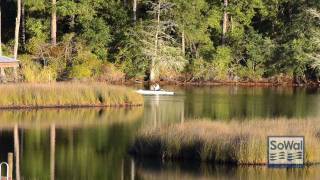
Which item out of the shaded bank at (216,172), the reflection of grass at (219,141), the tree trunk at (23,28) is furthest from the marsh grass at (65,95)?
the tree trunk at (23,28)

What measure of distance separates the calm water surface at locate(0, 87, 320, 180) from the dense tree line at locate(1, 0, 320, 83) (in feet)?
26.5

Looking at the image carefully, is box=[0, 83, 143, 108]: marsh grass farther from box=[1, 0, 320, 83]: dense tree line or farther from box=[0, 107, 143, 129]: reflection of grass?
box=[1, 0, 320, 83]: dense tree line

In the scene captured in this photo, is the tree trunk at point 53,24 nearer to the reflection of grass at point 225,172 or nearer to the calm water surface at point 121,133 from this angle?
the calm water surface at point 121,133

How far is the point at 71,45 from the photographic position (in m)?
64.7

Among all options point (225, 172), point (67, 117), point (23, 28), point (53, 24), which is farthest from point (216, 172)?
point (23, 28)

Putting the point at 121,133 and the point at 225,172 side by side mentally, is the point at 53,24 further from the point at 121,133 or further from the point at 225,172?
the point at 225,172

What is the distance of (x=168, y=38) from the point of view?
67.8 m

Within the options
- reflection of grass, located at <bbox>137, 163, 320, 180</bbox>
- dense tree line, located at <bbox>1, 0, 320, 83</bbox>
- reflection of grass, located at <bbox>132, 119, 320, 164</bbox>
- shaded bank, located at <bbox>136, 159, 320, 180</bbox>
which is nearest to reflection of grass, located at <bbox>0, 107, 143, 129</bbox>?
reflection of grass, located at <bbox>132, 119, 320, 164</bbox>

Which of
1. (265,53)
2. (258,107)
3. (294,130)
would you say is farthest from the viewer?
(265,53)

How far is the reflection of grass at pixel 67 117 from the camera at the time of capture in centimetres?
3782

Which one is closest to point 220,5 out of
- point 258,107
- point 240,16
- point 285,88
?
point 240,16

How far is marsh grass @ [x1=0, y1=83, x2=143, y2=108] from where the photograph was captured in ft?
145

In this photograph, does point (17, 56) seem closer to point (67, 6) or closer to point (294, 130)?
point (67, 6)

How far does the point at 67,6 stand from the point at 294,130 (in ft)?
129
